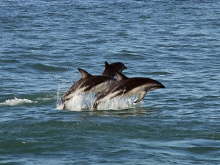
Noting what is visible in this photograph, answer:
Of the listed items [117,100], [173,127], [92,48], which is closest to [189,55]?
[92,48]

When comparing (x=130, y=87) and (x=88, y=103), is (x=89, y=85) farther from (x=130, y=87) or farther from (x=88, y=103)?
(x=130, y=87)

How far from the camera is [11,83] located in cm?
2564

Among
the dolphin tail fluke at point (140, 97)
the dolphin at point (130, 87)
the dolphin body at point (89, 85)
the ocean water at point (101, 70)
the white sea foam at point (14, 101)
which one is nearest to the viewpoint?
the ocean water at point (101, 70)

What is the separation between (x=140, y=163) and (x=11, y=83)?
10.4 metres

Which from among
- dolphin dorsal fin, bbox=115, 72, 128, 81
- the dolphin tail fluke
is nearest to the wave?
dolphin dorsal fin, bbox=115, 72, 128, 81

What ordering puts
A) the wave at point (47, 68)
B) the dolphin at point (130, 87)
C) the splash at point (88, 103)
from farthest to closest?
the wave at point (47, 68)
the splash at point (88, 103)
the dolphin at point (130, 87)

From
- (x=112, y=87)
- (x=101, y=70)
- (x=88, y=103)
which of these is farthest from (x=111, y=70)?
(x=101, y=70)

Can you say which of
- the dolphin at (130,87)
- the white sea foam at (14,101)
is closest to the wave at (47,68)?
the white sea foam at (14,101)

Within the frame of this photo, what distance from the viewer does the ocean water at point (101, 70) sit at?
1703 centimetres

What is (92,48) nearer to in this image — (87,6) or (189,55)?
(189,55)

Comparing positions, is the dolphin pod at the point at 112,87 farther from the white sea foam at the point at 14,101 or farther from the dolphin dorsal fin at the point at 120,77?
the white sea foam at the point at 14,101

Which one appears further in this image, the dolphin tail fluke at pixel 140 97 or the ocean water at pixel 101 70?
the dolphin tail fluke at pixel 140 97

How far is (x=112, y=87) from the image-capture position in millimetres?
21094

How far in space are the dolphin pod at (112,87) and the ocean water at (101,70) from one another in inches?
17.2
